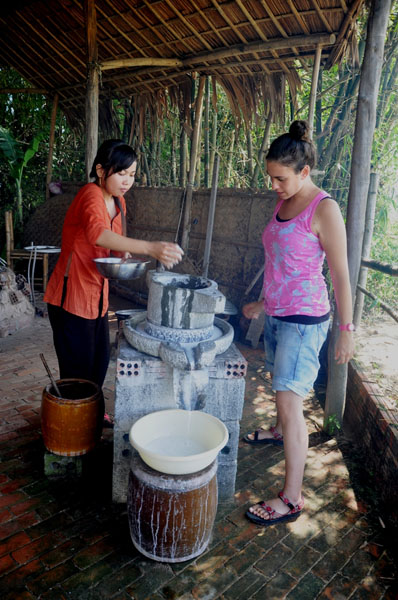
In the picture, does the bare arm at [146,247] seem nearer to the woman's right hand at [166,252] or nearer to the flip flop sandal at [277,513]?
the woman's right hand at [166,252]

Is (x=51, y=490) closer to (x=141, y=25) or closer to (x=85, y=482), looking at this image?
(x=85, y=482)

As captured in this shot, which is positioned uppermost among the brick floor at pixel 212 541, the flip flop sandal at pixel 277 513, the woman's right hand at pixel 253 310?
the woman's right hand at pixel 253 310

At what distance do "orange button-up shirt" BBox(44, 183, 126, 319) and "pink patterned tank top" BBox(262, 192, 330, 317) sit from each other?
0.98m

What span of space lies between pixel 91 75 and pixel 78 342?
3915mm

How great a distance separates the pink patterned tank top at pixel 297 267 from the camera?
213cm

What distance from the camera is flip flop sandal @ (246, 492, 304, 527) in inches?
88.1

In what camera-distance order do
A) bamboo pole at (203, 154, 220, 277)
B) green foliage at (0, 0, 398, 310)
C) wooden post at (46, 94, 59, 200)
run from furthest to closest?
wooden post at (46, 94, 59, 200)
bamboo pole at (203, 154, 220, 277)
green foliage at (0, 0, 398, 310)

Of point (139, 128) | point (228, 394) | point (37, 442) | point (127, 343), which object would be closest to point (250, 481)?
point (228, 394)

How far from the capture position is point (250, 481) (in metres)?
2.61

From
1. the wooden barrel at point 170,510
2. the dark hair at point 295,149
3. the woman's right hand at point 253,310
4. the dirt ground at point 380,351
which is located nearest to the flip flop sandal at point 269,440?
the dirt ground at point 380,351

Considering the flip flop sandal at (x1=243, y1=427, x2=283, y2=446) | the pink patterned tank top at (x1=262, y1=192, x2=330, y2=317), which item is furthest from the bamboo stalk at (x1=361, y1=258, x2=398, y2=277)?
the flip flop sandal at (x1=243, y1=427, x2=283, y2=446)

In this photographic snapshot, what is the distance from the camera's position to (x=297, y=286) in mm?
2213

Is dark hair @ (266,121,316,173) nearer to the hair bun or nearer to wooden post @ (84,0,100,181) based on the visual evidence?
the hair bun

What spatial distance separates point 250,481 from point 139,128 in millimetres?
6223
